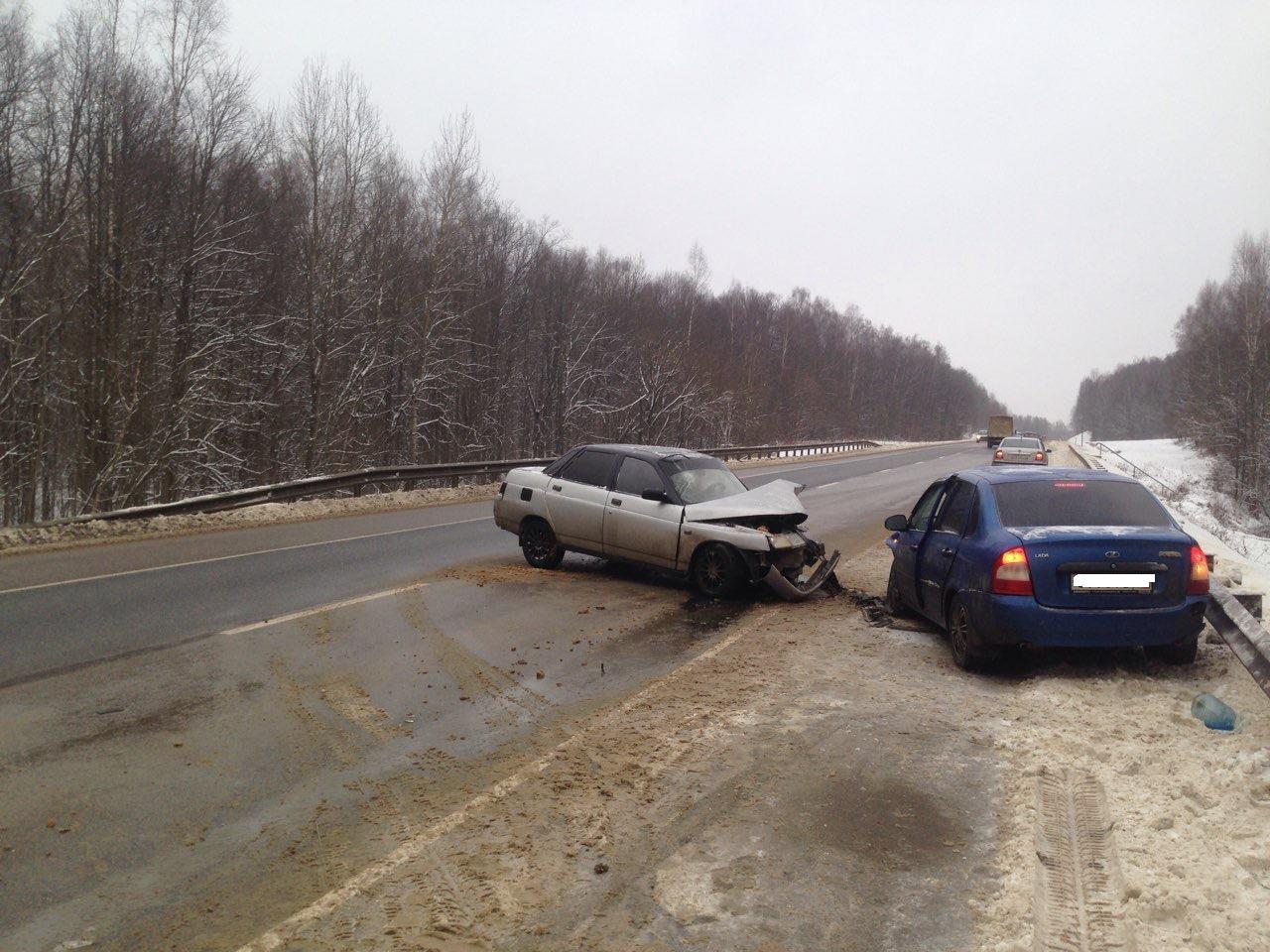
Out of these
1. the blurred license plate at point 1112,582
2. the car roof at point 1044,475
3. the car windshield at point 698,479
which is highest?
the car roof at point 1044,475

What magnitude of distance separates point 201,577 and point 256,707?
17.2ft

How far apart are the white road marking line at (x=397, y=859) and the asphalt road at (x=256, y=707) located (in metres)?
0.09

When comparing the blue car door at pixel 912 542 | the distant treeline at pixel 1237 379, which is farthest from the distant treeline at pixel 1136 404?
the blue car door at pixel 912 542

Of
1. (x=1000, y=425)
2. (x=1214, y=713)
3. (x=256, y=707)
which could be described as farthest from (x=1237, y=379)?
(x=256, y=707)

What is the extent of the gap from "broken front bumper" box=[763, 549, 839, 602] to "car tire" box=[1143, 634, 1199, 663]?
12.0ft

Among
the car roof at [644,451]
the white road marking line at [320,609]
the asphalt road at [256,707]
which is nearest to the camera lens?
the asphalt road at [256,707]

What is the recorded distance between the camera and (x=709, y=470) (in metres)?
10.8

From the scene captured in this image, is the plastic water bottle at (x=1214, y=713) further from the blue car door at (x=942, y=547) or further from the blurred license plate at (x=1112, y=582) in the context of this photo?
the blue car door at (x=942, y=547)

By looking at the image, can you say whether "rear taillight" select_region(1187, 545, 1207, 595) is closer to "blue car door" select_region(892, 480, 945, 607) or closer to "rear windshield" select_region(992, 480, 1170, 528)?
"rear windshield" select_region(992, 480, 1170, 528)

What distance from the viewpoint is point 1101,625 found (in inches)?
230

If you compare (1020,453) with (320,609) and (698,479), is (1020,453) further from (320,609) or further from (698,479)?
(320,609)

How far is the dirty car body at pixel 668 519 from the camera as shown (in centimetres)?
930

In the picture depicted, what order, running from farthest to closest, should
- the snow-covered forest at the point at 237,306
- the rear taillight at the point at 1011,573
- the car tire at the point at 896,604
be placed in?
1. the snow-covered forest at the point at 237,306
2. the car tire at the point at 896,604
3. the rear taillight at the point at 1011,573

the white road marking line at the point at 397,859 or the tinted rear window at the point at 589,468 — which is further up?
the tinted rear window at the point at 589,468
